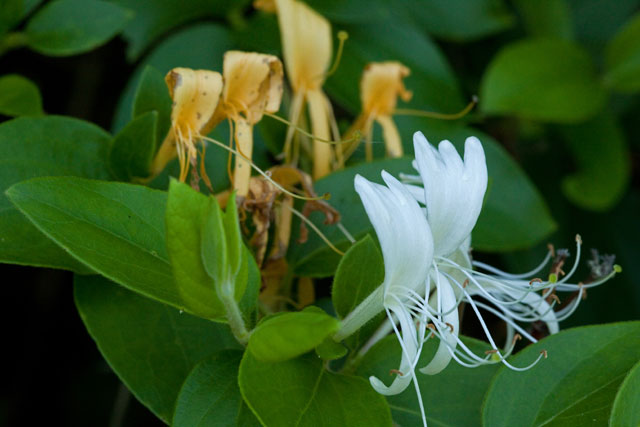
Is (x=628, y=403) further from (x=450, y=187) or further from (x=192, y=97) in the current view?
(x=192, y=97)

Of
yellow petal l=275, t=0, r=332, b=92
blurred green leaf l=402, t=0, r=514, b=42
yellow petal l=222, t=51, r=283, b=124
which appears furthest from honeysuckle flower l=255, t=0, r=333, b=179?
blurred green leaf l=402, t=0, r=514, b=42

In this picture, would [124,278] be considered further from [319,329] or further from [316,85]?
[316,85]

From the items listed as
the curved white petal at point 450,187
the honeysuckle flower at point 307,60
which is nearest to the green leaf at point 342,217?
the honeysuckle flower at point 307,60

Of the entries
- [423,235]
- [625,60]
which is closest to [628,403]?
[423,235]

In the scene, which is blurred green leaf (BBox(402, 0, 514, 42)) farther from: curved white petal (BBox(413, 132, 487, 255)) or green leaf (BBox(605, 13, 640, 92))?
curved white petal (BBox(413, 132, 487, 255))

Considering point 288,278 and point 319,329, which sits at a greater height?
point 319,329

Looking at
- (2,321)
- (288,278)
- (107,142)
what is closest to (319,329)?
(288,278)

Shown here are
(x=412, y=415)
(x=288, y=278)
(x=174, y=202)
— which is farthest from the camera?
(x=288, y=278)
